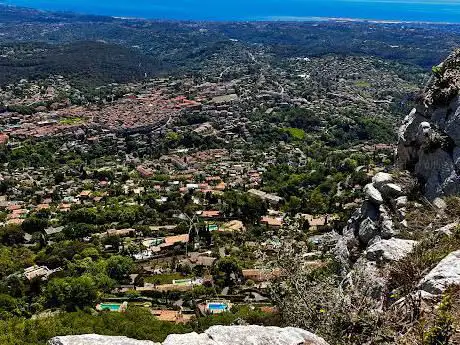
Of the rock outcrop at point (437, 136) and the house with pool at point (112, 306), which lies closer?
the rock outcrop at point (437, 136)

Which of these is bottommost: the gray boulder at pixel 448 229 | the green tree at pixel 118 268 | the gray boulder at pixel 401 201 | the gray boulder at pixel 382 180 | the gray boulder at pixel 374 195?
the green tree at pixel 118 268

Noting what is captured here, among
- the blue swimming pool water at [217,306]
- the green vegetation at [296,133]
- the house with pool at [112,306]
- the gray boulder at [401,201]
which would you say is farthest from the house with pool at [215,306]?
the green vegetation at [296,133]

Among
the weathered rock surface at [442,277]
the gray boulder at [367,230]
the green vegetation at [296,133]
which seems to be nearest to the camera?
the weathered rock surface at [442,277]

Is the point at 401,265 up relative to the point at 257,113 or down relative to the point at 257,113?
up

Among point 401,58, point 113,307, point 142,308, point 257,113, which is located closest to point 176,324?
point 142,308

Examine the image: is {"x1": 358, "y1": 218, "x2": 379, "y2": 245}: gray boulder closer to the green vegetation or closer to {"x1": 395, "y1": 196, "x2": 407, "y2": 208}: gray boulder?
{"x1": 395, "y1": 196, "x2": 407, "y2": 208}: gray boulder

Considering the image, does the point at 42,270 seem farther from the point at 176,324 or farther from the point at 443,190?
the point at 443,190

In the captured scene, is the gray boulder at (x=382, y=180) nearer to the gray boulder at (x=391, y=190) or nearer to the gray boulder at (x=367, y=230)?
the gray boulder at (x=391, y=190)
